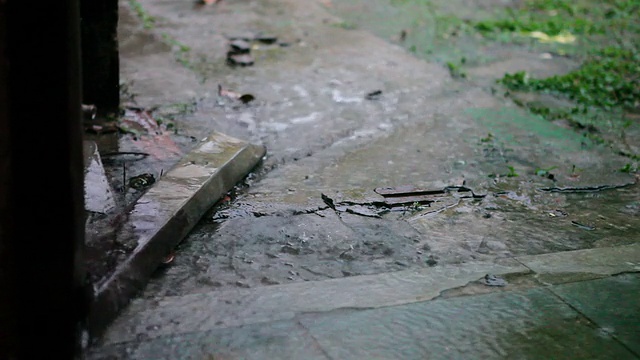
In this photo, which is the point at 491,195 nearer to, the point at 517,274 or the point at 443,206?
the point at 443,206

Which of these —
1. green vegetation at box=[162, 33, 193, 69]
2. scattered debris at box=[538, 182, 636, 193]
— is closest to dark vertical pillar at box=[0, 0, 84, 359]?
scattered debris at box=[538, 182, 636, 193]

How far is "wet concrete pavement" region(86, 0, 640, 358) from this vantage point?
2486mm

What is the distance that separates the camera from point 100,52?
171 inches

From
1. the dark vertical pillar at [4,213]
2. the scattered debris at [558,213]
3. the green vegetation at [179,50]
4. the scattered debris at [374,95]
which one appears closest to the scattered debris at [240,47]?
the green vegetation at [179,50]

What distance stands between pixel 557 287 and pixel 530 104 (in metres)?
2.76

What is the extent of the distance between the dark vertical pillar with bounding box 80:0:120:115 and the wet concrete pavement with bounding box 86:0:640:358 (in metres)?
0.34

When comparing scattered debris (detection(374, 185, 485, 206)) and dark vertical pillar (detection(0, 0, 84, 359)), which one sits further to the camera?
scattered debris (detection(374, 185, 485, 206))

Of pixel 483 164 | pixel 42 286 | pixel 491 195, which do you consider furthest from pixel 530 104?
pixel 42 286

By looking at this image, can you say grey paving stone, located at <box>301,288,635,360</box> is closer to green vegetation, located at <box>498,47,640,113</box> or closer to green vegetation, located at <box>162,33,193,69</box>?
green vegetation, located at <box>498,47,640,113</box>

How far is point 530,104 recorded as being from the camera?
5.33 m

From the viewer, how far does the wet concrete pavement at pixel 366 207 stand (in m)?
2.49

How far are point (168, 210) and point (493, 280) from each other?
4.66ft

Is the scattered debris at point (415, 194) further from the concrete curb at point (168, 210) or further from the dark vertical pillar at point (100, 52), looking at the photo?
the dark vertical pillar at point (100, 52)

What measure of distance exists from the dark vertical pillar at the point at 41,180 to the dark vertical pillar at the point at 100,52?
256 centimetres
